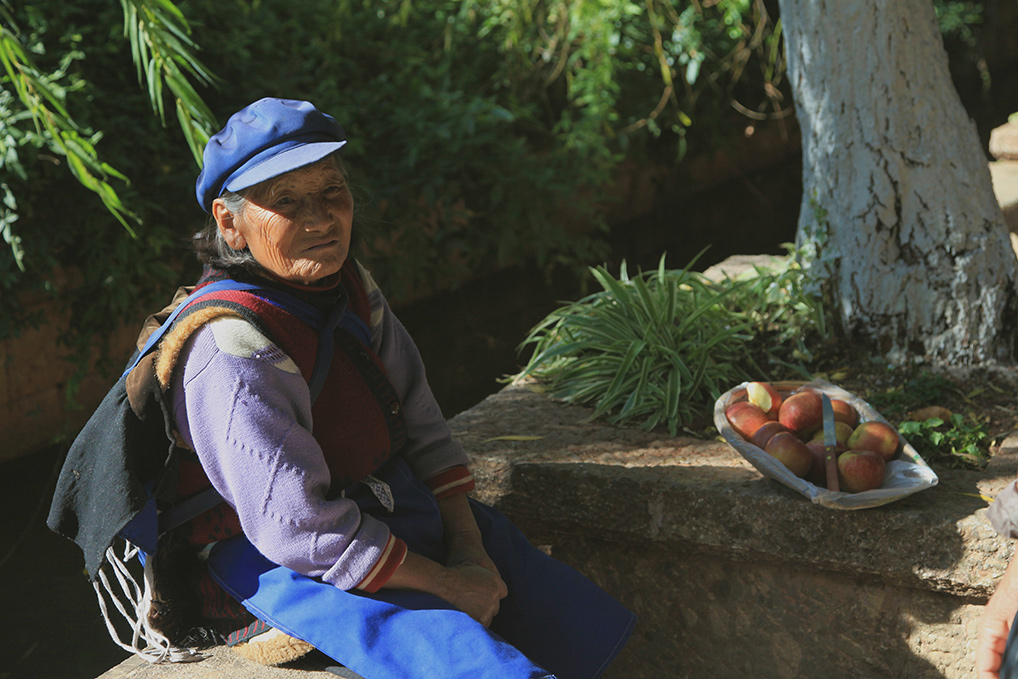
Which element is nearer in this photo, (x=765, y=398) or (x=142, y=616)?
(x=142, y=616)

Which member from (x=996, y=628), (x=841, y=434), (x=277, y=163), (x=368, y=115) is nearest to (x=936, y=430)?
(x=841, y=434)

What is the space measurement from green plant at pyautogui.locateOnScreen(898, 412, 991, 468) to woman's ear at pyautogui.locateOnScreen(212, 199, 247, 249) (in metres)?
1.76

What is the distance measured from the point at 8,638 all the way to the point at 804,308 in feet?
9.86

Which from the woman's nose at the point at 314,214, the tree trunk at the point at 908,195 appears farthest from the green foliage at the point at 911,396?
the woman's nose at the point at 314,214

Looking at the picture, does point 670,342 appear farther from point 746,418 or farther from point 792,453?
point 792,453

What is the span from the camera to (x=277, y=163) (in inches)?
58.0

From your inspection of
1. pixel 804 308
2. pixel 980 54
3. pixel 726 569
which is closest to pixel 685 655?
pixel 726 569

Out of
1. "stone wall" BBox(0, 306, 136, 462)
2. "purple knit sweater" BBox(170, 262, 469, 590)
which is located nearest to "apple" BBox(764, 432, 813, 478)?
"purple knit sweater" BBox(170, 262, 469, 590)

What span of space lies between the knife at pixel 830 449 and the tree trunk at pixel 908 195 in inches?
37.0

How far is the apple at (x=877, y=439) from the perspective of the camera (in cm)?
219

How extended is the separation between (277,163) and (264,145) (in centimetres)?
4

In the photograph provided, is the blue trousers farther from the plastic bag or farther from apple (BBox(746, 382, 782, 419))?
apple (BBox(746, 382, 782, 419))

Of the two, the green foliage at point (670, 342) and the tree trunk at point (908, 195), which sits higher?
the tree trunk at point (908, 195)

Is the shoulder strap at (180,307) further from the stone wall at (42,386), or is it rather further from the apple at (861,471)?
the stone wall at (42,386)
